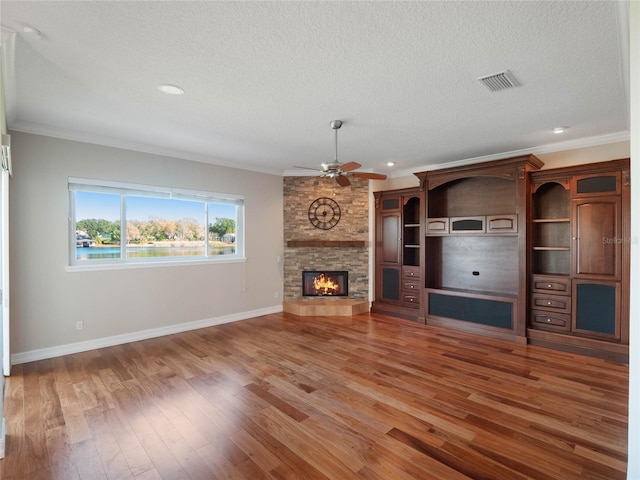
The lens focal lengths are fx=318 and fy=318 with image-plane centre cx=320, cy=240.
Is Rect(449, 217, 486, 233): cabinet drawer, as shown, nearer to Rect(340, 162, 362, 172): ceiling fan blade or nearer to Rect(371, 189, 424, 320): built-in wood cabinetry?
Rect(371, 189, 424, 320): built-in wood cabinetry

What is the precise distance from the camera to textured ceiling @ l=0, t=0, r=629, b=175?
189 cm

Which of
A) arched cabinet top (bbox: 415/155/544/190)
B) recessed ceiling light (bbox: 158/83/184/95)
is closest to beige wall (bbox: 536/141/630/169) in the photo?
arched cabinet top (bbox: 415/155/544/190)

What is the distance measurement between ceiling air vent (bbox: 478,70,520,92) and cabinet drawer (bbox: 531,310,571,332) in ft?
10.3

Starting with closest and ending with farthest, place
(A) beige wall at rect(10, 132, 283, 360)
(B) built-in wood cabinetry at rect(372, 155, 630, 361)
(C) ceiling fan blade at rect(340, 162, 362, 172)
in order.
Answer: (C) ceiling fan blade at rect(340, 162, 362, 172) → (A) beige wall at rect(10, 132, 283, 360) → (B) built-in wood cabinetry at rect(372, 155, 630, 361)

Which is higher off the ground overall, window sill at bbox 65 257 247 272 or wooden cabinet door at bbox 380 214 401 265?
wooden cabinet door at bbox 380 214 401 265

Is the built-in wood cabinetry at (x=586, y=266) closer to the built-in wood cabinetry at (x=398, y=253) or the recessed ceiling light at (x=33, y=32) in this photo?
the built-in wood cabinetry at (x=398, y=253)

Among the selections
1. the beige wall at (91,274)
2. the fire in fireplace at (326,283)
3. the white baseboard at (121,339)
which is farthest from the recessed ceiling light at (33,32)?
the fire in fireplace at (326,283)

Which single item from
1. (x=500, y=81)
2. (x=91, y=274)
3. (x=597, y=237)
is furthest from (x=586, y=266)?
(x=91, y=274)

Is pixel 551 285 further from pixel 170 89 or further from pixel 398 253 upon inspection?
pixel 170 89

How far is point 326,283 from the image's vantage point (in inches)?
249

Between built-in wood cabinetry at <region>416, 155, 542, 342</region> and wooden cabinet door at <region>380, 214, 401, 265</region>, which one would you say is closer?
built-in wood cabinetry at <region>416, 155, 542, 342</region>

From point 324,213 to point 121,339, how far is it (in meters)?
3.88

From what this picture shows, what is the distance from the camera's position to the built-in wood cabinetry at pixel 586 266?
148 inches

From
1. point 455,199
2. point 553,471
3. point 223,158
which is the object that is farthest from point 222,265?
point 553,471
